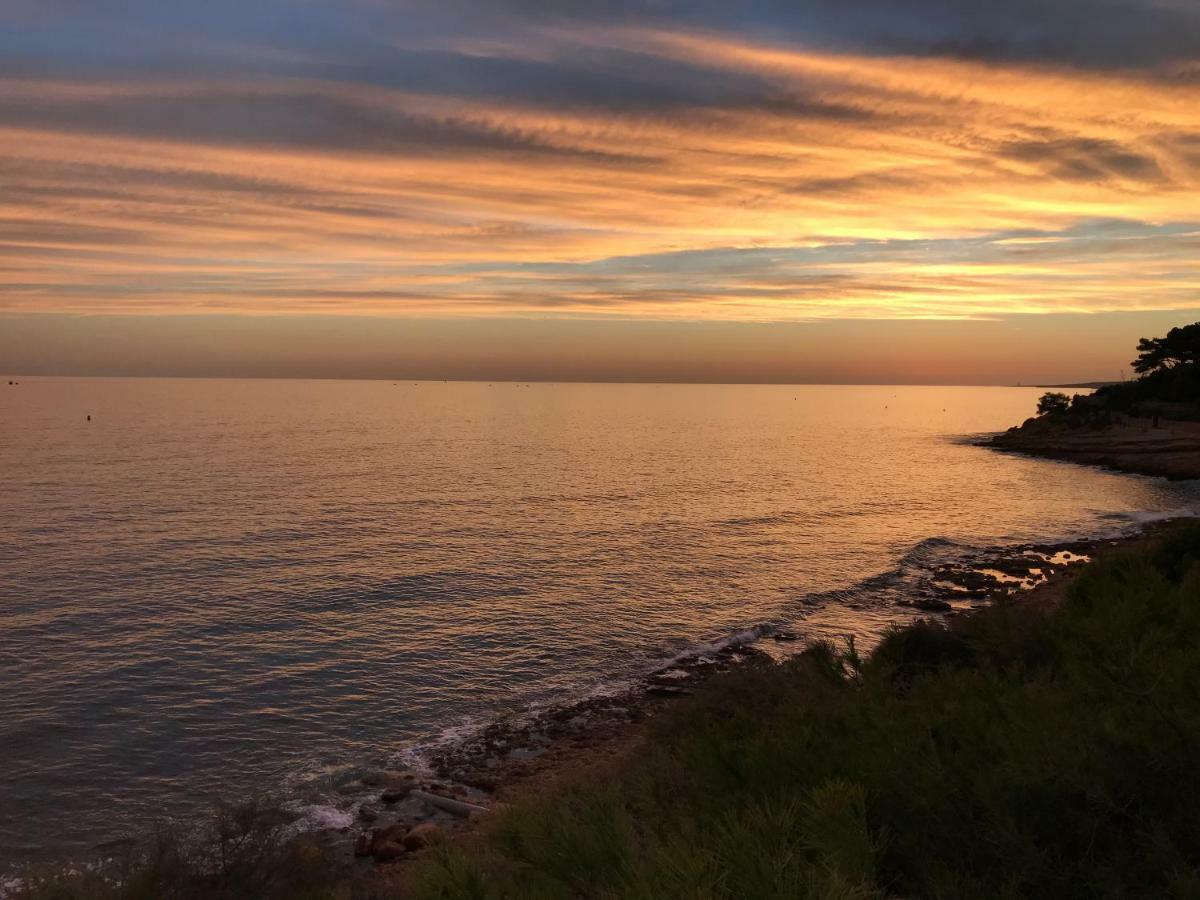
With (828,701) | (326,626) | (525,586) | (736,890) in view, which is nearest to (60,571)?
(326,626)

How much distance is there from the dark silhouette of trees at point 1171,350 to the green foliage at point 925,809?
432 ft

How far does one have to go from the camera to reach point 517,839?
23.3 ft

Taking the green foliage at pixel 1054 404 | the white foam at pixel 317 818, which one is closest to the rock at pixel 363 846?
the white foam at pixel 317 818

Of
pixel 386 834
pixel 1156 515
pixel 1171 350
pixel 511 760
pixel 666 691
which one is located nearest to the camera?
pixel 386 834

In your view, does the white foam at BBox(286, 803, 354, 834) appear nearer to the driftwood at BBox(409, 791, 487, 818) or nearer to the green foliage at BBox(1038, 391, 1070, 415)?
the driftwood at BBox(409, 791, 487, 818)

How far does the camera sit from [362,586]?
108 ft

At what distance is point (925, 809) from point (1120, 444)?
99.1 m

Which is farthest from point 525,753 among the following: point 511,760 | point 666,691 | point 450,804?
point 666,691

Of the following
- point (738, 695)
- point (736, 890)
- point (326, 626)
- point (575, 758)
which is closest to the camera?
point (736, 890)

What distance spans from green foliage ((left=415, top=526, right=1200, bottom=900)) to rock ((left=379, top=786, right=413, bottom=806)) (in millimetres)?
8551

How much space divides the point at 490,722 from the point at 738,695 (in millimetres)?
8343

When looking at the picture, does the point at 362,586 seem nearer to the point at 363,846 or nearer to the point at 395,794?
the point at 395,794

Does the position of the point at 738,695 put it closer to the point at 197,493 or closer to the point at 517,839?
the point at 517,839

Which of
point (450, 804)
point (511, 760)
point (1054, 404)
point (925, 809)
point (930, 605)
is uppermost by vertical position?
point (1054, 404)
